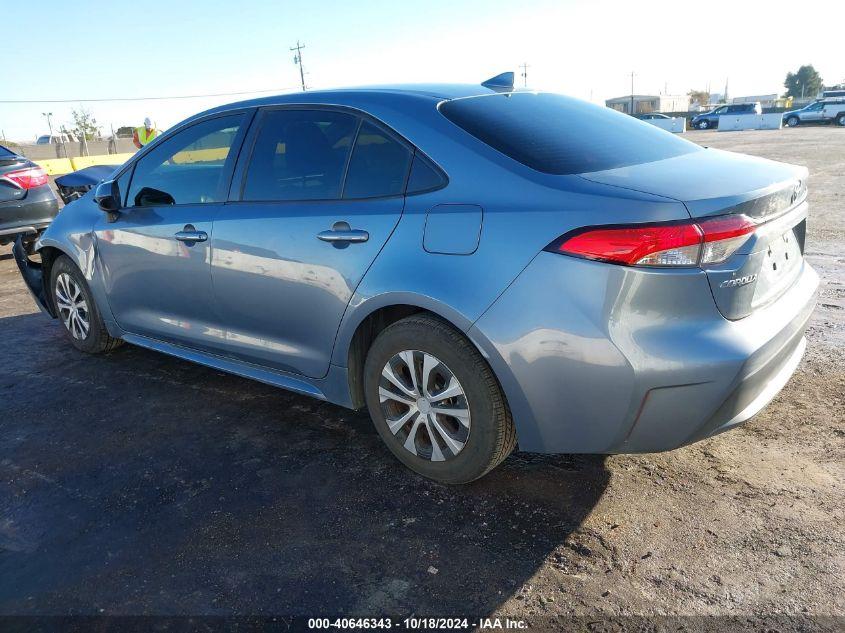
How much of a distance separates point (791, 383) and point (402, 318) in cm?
237

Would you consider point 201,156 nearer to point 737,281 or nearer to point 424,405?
point 424,405

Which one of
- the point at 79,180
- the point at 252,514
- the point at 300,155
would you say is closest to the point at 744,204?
the point at 300,155

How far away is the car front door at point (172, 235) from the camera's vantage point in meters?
3.65

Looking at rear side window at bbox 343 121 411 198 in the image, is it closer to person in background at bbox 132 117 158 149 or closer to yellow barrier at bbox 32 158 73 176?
person in background at bbox 132 117 158 149

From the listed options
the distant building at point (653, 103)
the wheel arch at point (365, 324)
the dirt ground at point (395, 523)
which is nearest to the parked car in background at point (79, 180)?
the dirt ground at point (395, 523)

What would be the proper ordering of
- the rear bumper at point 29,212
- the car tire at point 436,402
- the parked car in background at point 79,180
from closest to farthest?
the car tire at point 436,402
the rear bumper at point 29,212
the parked car in background at point 79,180

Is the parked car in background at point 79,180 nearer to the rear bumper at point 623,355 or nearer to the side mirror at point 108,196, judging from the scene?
the side mirror at point 108,196

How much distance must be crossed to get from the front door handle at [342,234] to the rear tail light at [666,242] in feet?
3.28

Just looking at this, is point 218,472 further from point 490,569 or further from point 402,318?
point 490,569

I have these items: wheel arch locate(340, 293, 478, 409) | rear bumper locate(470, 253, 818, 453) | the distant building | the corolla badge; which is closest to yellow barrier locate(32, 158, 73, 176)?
wheel arch locate(340, 293, 478, 409)

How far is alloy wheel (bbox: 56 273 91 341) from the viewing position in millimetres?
4719

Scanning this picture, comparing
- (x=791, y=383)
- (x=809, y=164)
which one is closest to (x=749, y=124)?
(x=809, y=164)

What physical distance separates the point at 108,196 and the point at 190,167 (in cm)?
63

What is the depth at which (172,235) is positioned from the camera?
3771mm
